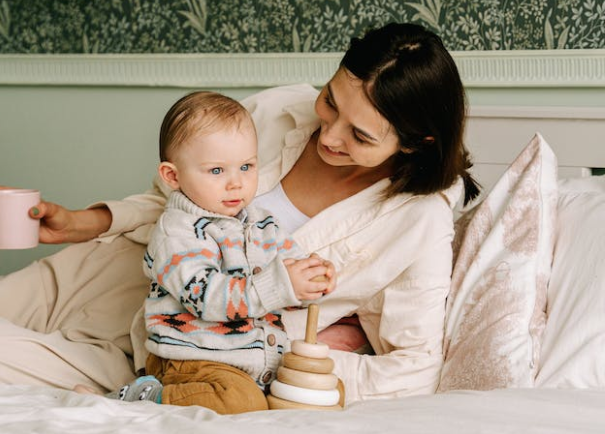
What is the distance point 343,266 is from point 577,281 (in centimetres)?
46

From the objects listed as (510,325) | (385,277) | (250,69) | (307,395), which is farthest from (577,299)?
(250,69)

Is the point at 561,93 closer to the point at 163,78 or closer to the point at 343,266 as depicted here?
the point at 343,266

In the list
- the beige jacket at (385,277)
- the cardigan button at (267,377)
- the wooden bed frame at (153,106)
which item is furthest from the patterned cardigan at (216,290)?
the wooden bed frame at (153,106)

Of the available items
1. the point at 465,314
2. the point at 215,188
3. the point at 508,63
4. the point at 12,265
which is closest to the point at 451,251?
the point at 465,314

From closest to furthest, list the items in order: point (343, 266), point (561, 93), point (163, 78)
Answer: point (343, 266) < point (561, 93) < point (163, 78)

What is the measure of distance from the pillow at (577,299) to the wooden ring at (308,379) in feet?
1.37

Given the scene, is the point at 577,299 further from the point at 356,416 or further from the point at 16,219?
the point at 16,219

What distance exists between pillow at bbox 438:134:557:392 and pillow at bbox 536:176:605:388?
0.02 meters

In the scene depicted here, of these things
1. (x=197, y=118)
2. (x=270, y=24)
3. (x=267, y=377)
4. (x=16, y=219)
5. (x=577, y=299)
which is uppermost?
(x=270, y=24)

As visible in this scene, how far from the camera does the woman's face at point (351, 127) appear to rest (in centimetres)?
169

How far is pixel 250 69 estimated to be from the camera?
271 centimetres

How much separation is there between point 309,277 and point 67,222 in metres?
0.67

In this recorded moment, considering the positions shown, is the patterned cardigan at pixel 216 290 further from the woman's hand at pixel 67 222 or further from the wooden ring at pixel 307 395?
the woman's hand at pixel 67 222

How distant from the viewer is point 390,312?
1.75 meters
